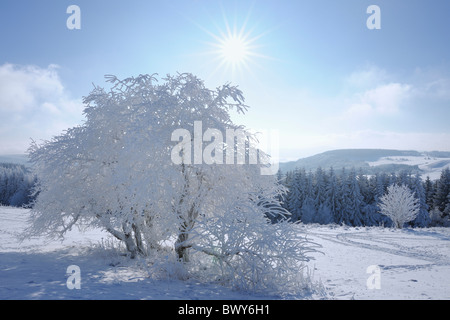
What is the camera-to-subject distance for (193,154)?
8.08m

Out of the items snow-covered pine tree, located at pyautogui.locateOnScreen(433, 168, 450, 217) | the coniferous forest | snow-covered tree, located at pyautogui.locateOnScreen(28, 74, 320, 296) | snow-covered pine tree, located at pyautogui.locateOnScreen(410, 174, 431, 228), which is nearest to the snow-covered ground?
snow-covered tree, located at pyautogui.locateOnScreen(28, 74, 320, 296)

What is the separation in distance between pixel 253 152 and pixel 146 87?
4127 millimetres

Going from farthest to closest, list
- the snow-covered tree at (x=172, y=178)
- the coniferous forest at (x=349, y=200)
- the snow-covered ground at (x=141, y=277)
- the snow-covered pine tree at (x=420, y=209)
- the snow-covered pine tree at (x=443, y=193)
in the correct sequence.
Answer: the snow-covered pine tree at (x=443, y=193)
the coniferous forest at (x=349, y=200)
the snow-covered pine tree at (x=420, y=209)
the snow-covered tree at (x=172, y=178)
the snow-covered ground at (x=141, y=277)

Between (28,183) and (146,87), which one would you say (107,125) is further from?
(28,183)

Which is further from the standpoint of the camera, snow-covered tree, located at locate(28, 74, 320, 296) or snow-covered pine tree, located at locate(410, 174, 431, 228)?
snow-covered pine tree, located at locate(410, 174, 431, 228)

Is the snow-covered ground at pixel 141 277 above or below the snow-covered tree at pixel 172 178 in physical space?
below

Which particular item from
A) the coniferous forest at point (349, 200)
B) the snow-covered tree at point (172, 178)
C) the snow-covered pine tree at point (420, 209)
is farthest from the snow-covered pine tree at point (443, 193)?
the snow-covered tree at point (172, 178)

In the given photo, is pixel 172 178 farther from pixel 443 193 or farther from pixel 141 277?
pixel 443 193

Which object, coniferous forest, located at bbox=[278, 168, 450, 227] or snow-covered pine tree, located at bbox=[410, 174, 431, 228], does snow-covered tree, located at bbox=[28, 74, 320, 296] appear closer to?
coniferous forest, located at bbox=[278, 168, 450, 227]

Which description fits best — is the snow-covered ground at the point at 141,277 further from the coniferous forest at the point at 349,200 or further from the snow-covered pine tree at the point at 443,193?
the snow-covered pine tree at the point at 443,193

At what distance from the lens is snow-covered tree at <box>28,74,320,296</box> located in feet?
23.8

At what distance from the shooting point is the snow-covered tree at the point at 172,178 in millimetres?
7262
